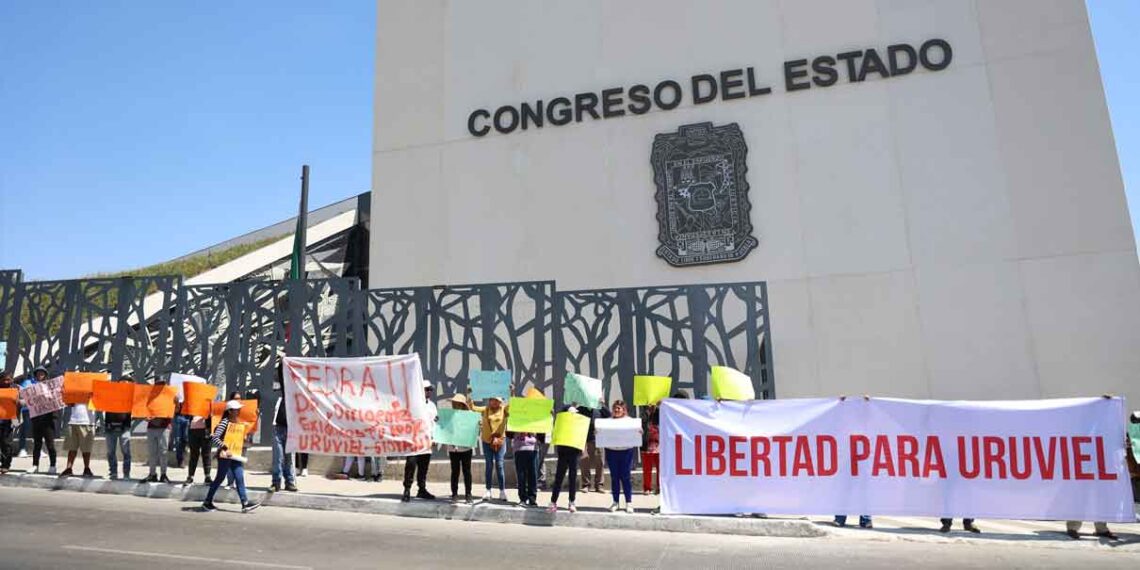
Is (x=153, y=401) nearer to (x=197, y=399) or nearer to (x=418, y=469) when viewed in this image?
(x=197, y=399)

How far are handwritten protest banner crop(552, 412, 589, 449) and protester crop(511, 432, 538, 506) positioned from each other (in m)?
0.60

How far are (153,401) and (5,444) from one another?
3131 mm

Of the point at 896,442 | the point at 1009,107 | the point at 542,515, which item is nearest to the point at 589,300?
the point at 542,515

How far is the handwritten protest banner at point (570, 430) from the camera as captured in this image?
10.4 meters

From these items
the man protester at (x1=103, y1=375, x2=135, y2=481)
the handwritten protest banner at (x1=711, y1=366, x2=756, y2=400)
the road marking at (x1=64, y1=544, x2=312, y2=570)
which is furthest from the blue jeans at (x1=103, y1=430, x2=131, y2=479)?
the handwritten protest banner at (x1=711, y1=366, x2=756, y2=400)

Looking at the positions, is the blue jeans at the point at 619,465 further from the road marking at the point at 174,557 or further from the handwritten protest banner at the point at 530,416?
the road marking at the point at 174,557

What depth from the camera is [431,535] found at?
29.3 ft

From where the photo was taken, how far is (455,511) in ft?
34.1

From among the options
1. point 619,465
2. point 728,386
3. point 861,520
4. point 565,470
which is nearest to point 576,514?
point 565,470

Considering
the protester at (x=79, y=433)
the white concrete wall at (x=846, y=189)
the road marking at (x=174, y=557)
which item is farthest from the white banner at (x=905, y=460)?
the protester at (x=79, y=433)

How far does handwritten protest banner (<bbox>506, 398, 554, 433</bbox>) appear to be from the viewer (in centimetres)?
1090

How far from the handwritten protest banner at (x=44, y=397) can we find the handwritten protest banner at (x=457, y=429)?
704 cm

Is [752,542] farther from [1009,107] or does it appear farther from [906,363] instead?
[1009,107]

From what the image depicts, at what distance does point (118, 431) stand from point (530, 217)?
11.6 m
